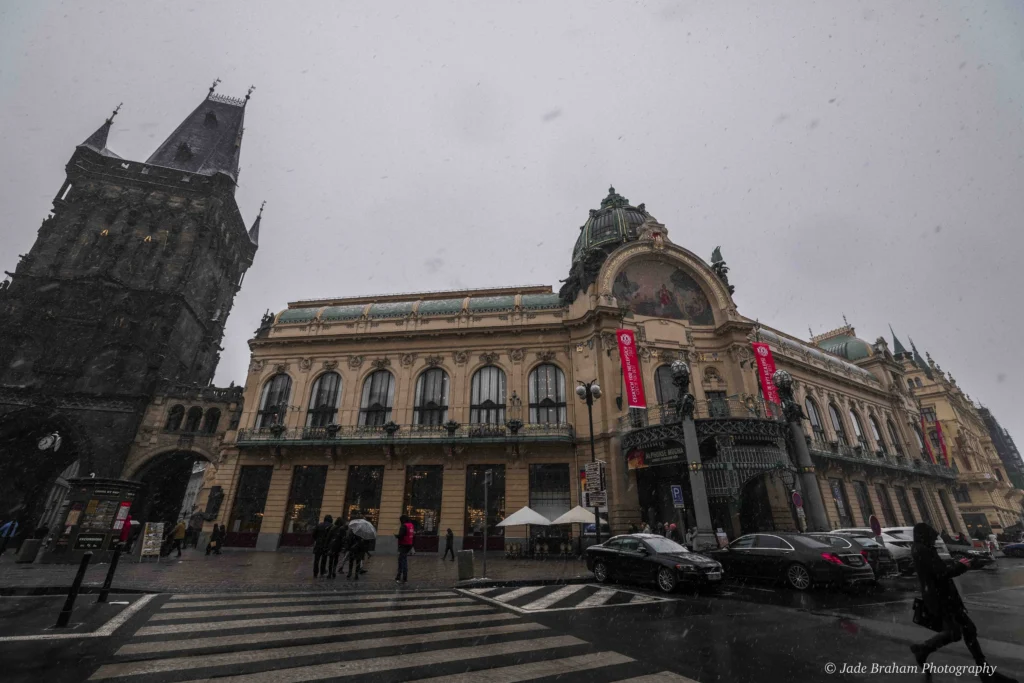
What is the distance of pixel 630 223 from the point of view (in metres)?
33.3

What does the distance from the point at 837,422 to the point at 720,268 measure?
54.3 feet

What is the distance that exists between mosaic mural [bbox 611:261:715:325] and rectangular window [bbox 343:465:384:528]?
1890cm

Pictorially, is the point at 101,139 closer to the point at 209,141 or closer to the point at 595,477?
the point at 209,141

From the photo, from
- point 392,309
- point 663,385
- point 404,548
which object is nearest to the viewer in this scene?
point 404,548

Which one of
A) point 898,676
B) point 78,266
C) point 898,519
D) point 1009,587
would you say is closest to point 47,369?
point 78,266

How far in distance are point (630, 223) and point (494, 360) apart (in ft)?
49.6

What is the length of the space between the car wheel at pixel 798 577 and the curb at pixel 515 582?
548 centimetres

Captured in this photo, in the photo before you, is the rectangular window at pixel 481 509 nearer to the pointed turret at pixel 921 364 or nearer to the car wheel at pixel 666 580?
the car wheel at pixel 666 580

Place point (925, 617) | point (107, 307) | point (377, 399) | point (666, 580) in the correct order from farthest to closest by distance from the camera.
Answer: point (107, 307) → point (377, 399) → point (666, 580) → point (925, 617)

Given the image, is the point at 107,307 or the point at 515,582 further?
the point at 107,307

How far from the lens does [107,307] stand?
3759cm

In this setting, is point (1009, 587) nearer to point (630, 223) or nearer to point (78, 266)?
point (630, 223)

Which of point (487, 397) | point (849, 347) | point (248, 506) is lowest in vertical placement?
point (248, 506)

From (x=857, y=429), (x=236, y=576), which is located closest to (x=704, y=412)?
(x=857, y=429)
